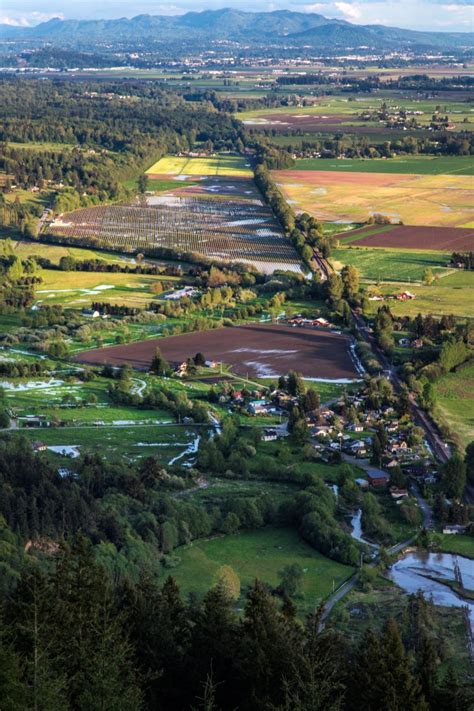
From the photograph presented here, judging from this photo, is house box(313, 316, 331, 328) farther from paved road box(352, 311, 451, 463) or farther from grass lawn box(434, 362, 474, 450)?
grass lawn box(434, 362, 474, 450)

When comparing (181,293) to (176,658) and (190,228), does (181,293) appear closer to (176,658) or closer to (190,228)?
(190,228)

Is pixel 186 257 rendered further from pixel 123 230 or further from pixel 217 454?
pixel 217 454

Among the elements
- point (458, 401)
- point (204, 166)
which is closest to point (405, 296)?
point (458, 401)

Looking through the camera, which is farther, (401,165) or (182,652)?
(401,165)

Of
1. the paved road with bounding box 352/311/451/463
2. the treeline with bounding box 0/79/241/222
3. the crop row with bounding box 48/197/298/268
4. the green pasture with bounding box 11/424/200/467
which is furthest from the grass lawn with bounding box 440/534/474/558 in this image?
the treeline with bounding box 0/79/241/222

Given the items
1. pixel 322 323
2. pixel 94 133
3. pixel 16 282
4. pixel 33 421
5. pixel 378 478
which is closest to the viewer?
pixel 378 478

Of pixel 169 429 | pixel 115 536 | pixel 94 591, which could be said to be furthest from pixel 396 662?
pixel 169 429
